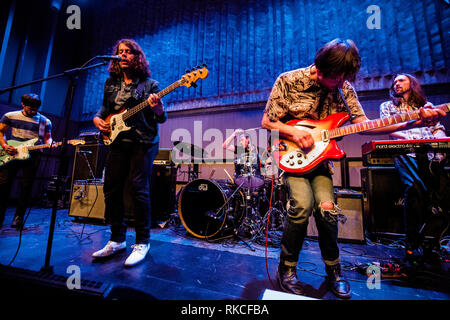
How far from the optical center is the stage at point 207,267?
1.50 metres

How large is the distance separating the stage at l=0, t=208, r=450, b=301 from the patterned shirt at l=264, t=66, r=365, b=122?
125 cm

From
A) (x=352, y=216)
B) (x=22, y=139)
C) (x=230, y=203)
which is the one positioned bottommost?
(x=352, y=216)

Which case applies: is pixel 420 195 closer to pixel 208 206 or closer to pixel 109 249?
pixel 208 206

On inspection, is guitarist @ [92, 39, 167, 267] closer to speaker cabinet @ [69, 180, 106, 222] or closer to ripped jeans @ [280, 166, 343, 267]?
ripped jeans @ [280, 166, 343, 267]

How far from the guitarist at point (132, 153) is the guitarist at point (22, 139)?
205cm

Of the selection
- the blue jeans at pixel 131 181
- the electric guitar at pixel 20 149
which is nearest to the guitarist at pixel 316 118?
the blue jeans at pixel 131 181

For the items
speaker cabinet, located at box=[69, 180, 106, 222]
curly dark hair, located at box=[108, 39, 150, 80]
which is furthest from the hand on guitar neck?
speaker cabinet, located at box=[69, 180, 106, 222]

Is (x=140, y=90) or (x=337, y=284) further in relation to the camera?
(x=140, y=90)

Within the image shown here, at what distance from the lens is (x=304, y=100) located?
1.70 m

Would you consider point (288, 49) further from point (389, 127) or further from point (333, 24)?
point (389, 127)

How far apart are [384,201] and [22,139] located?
5.72 metres

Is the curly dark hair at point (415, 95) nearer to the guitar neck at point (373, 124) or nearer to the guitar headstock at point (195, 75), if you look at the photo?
the guitar neck at point (373, 124)

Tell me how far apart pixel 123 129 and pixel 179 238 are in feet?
5.65

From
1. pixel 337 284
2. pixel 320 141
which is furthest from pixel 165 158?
pixel 337 284
